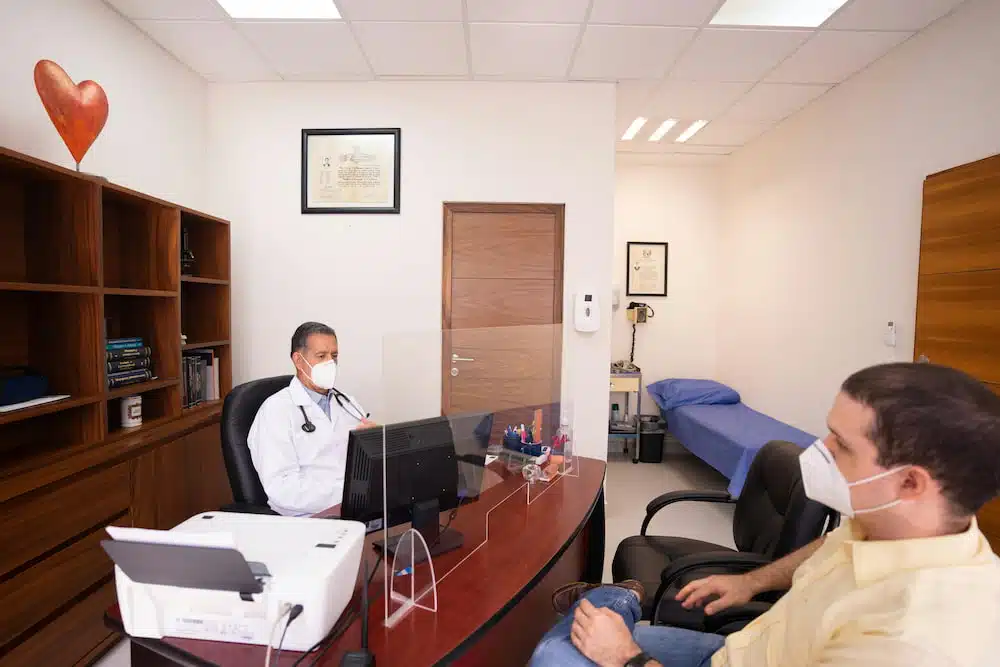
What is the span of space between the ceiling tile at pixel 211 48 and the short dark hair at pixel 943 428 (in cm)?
347

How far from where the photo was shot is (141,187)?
2891 mm

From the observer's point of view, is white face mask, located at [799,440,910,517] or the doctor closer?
white face mask, located at [799,440,910,517]

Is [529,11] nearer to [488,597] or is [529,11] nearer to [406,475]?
[406,475]

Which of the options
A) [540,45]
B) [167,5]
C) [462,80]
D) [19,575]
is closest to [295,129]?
[167,5]

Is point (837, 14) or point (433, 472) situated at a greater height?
point (837, 14)

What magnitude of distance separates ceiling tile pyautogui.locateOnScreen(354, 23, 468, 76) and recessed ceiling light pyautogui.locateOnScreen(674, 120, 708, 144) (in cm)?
206

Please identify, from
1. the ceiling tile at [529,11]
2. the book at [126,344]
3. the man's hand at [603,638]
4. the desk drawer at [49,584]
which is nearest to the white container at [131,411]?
the book at [126,344]

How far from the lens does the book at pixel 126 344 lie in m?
2.37

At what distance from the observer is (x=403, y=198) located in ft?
11.6

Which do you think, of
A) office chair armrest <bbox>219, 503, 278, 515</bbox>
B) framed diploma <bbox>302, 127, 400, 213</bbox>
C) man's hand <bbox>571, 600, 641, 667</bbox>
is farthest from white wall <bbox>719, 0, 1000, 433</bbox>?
office chair armrest <bbox>219, 503, 278, 515</bbox>

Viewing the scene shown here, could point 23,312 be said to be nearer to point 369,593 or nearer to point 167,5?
point 167,5

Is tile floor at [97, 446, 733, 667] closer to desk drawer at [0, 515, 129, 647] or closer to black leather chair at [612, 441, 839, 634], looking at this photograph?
desk drawer at [0, 515, 129, 647]

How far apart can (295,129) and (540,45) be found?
1811mm

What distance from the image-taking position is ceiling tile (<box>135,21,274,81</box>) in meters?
2.81
